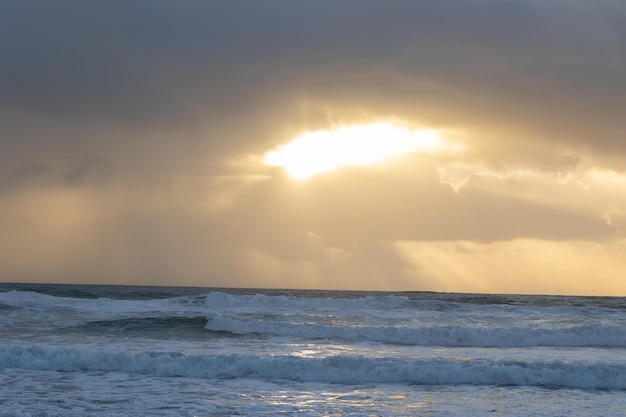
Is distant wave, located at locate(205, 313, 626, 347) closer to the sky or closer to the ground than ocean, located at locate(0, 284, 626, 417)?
closer to the sky

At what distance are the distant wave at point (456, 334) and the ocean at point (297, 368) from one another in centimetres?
7

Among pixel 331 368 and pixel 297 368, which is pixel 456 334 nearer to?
pixel 331 368

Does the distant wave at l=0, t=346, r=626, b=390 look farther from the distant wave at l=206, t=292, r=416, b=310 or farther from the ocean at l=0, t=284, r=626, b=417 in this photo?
the distant wave at l=206, t=292, r=416, b=310

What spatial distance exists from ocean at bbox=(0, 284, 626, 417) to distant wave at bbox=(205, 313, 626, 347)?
71 millimetres

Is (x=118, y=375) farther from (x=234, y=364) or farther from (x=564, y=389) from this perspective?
(x=564, y=389)

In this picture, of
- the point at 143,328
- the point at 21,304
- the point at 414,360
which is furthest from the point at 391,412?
the point at 21,304

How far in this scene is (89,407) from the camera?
598 inches

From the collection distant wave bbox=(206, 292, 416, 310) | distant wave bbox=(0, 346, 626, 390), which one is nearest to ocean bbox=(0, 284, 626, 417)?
distant wave bbox=(0, 346, 626, 390)

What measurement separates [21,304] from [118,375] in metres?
23.2

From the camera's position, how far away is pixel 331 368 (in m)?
20.2

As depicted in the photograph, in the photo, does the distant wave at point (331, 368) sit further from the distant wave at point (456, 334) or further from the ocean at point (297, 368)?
the distant wave at point (456, 334)

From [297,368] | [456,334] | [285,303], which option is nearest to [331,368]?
[297,368]

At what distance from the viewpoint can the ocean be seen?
52.3 feet

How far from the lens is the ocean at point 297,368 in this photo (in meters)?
15.9
